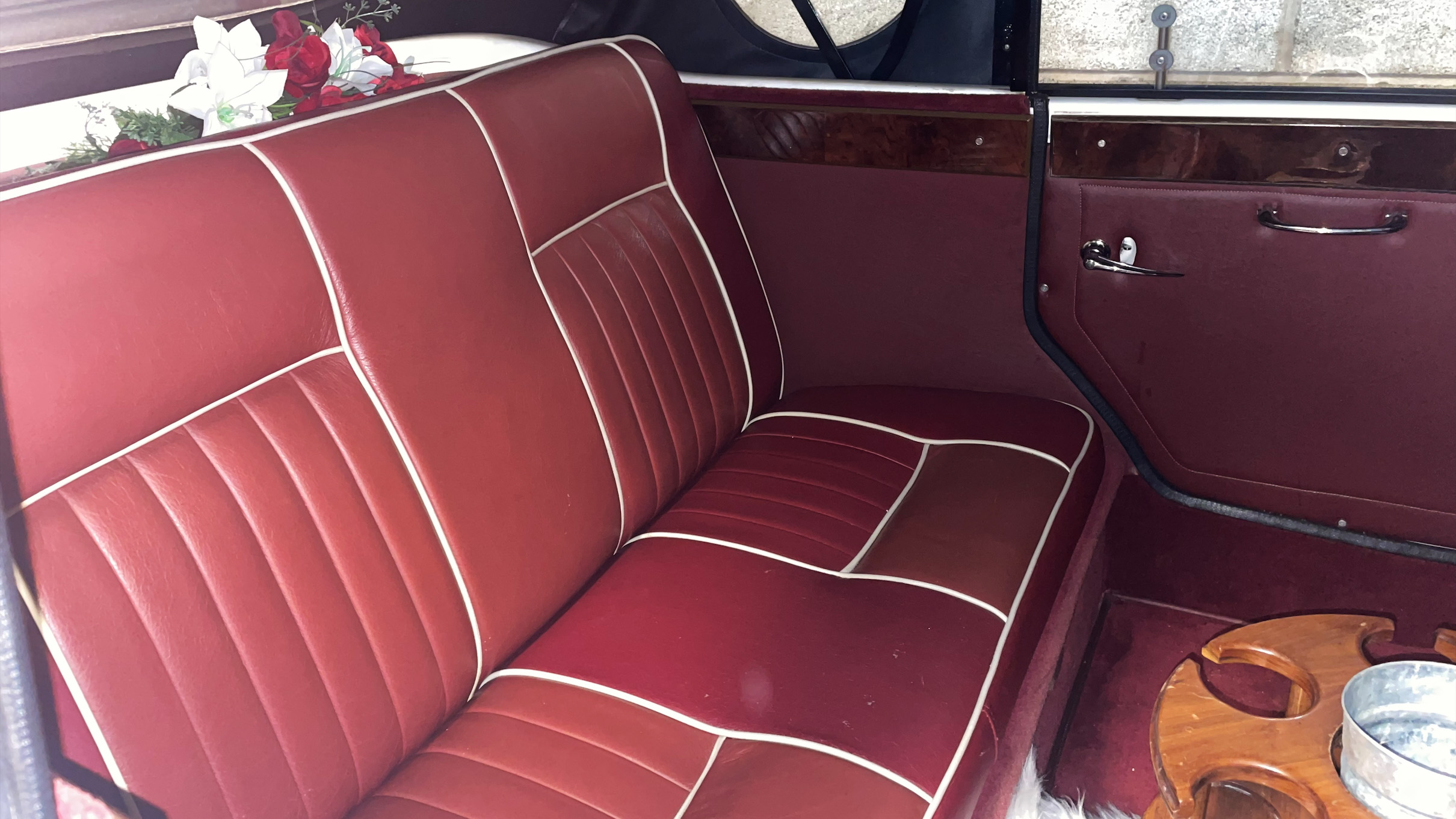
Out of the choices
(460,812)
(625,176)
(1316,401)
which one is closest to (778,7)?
(625,176)

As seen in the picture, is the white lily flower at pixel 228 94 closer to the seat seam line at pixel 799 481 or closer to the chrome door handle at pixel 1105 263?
the seat seam line at pixel 799 481

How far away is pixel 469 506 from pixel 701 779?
1.18 feet

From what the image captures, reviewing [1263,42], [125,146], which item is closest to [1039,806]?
[1263,42]

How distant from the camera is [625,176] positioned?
56.7 inches

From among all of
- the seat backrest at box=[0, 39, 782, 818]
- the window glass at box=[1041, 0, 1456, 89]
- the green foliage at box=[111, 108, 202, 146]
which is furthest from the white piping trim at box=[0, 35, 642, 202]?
the window glass at box=[1041, 0, 1456, 89]

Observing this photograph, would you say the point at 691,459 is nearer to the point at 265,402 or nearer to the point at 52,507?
the point at 265,402

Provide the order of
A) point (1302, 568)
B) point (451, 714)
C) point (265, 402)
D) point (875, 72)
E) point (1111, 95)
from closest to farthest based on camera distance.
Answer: point (265, 402) → point (451, 714) → point (1111, 95) → point (1302, 568) → point (875, 72)

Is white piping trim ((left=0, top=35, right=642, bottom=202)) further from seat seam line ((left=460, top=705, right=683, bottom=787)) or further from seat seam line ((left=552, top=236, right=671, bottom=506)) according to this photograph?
seat seam line ((left=460, top=705, right=683, bottom=787))

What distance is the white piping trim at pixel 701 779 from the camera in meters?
0.95

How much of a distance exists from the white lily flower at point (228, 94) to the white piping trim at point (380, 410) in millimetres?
335

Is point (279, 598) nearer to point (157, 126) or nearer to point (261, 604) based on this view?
point (261, 604)

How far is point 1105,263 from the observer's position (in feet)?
4.94

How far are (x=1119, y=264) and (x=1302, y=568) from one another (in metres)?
0.53

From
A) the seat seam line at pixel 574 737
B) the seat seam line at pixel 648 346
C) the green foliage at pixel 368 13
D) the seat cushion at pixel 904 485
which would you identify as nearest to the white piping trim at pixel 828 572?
the seat cushion at pixel 904 485
